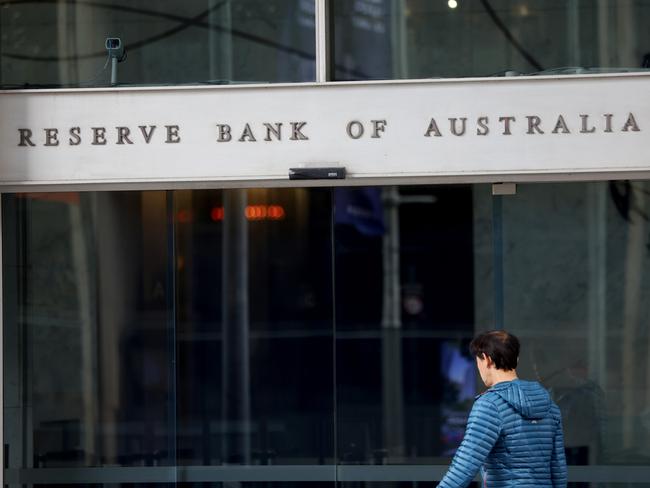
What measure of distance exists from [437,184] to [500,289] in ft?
3.21

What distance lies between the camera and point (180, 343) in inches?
415

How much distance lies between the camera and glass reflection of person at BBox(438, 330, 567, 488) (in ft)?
19.9

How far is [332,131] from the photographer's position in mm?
9883

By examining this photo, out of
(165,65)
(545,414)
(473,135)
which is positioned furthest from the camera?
(165,65)

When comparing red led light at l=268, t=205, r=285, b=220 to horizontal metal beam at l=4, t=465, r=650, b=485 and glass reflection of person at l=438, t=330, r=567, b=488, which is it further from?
glass reflection of person at l=438, t=330, r=567, b=488

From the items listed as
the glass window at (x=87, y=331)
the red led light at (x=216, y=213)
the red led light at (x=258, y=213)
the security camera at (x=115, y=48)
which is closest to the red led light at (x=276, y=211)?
the red led light at (x=258, y=213)

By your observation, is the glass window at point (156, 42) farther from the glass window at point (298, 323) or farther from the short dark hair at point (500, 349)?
the short dark hair at point (500, 349)

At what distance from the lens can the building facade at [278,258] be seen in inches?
396

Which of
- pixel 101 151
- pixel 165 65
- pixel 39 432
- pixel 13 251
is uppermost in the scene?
pixel 165 65

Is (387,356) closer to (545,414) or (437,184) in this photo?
(437,184)

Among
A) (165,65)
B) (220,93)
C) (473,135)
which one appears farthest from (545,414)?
(165,65)

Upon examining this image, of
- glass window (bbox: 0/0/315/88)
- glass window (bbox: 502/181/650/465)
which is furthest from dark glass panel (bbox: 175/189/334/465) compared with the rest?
glass window (bbox: 502/181/650/465)

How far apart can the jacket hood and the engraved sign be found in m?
3.73

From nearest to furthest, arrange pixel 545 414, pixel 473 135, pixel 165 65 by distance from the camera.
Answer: pixel 545 414 < pixel 473 135 < pixel 165 65
